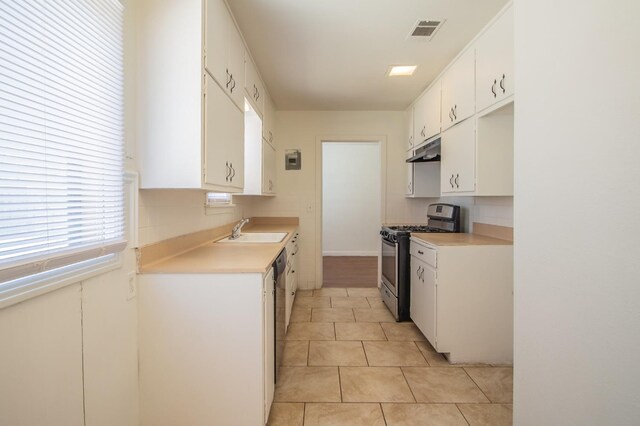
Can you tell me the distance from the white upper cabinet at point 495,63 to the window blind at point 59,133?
2222 mm

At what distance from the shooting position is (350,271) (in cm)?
558

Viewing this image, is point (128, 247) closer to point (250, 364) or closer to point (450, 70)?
point (250, 364)

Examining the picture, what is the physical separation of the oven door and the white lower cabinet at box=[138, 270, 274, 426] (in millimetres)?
2006

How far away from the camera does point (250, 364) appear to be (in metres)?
1.51

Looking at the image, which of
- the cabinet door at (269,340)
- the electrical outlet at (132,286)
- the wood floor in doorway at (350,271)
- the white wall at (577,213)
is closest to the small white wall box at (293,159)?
the wood floor in doorway at (350,271)

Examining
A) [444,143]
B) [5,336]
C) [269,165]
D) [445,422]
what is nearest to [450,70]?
[444,143]

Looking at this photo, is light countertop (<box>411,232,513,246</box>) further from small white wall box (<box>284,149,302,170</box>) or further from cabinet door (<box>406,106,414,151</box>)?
small white wall box (<box>284,149,302,170</box>)

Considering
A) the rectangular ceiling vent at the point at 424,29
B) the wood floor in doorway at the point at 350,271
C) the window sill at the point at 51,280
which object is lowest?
the wood floor in doorway at the point at 350,271

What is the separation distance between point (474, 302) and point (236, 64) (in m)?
2.54

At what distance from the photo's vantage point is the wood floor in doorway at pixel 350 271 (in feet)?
15.6

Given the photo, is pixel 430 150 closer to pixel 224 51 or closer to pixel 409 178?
pixel 409 178

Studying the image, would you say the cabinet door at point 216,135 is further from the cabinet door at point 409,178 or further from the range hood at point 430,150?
the cabinet door at point 409,178

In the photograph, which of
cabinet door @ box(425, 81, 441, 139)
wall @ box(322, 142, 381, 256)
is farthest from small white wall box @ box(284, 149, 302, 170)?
wall @ box(322, 142, 381, 256)

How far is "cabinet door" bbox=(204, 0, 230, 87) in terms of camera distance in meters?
1.58
